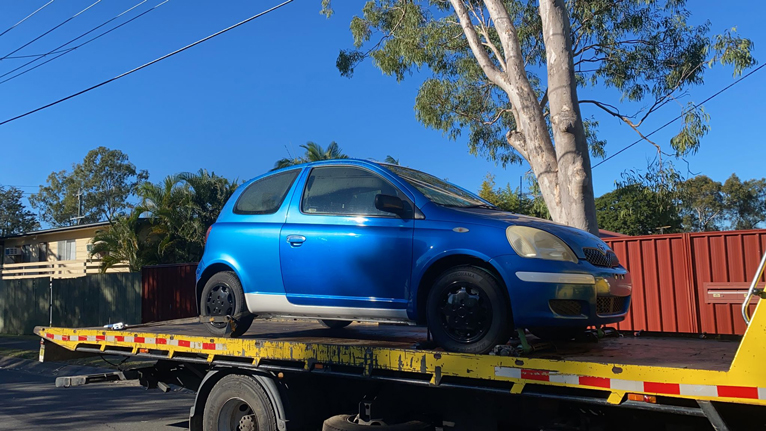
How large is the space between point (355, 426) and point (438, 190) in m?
1.95

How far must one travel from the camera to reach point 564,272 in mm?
3916

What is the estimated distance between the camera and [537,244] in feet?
13.3

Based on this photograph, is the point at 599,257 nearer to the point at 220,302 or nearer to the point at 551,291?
the point at 551,291

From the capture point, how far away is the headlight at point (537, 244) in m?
4.00

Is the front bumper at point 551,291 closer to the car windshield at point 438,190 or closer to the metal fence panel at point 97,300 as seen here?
the car windshield at point 438,190

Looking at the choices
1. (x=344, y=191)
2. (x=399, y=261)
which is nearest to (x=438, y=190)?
(x=344, y=191)

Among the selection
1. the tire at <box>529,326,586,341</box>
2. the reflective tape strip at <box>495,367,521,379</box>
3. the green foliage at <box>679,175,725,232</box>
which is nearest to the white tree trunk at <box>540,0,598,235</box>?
the tire at <box>529,326,586,341</box>

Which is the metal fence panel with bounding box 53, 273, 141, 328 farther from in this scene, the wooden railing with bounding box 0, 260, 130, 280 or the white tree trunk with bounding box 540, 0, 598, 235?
the white tree trunk with bounding box 540, 0, 598, 235

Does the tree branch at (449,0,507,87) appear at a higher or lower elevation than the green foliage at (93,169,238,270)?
higher

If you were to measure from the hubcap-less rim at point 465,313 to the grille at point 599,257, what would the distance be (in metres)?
0.77

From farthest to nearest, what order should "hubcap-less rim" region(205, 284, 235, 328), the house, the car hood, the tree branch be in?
1. the house
2. the tree branch
3. "hubcap-less rim" region(205, 284, 235, 328)
4. the car hood

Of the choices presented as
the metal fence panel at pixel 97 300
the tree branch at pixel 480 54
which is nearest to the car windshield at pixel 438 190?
the tree branch at pixel 480 54

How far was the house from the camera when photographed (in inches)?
973

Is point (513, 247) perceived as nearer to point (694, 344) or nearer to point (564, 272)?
point (564, 272)
